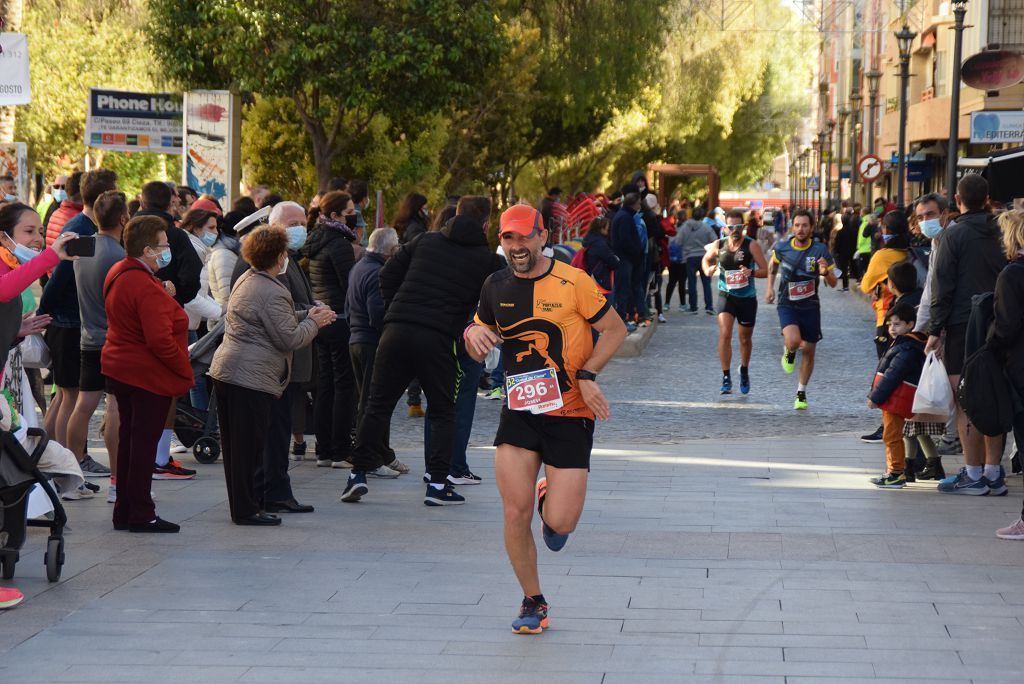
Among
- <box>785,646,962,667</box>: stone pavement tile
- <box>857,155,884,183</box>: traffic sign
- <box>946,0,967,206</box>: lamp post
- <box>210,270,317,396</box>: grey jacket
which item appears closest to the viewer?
<box>785,646,962,667</box>: stone pavement tile

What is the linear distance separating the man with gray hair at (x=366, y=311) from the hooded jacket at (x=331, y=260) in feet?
0.70

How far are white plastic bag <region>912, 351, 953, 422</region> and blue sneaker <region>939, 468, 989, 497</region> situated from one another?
0.40 metres

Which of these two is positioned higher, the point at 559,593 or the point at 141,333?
the point at 141,333

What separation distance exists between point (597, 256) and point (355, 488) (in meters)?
9.27

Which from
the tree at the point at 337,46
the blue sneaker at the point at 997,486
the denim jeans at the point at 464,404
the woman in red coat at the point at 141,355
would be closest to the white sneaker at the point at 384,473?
the denim jeans at the point at 464,404

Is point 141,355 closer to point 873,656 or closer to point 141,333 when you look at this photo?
point 141,333

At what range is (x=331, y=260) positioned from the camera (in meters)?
10.7

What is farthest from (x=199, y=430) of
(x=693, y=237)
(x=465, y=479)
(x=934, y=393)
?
(x=693, y=237)

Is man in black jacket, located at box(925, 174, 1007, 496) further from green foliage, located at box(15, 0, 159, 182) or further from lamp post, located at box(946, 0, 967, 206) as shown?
green foliage, located at box(15, 0, 159, 182)

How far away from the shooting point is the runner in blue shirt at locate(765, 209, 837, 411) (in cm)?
1414

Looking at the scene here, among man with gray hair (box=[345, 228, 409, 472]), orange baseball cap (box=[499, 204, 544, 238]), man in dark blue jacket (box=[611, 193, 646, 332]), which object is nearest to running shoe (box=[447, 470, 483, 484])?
man with gray hair (box=[345, 228, 409, 472])

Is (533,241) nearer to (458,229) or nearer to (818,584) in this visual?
(818,584)

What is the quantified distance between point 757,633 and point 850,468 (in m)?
4.78

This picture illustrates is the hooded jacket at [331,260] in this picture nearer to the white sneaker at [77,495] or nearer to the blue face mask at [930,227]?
the white sneaker at [77,495]
